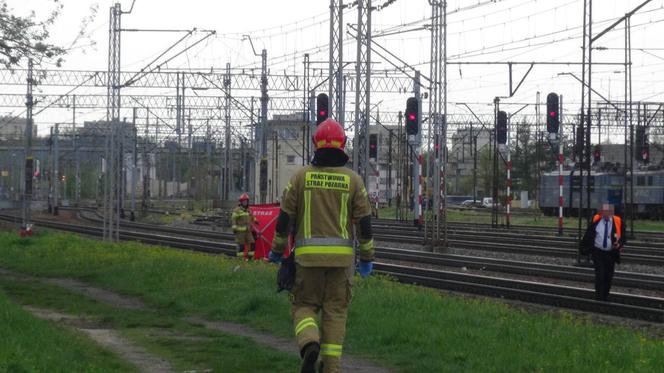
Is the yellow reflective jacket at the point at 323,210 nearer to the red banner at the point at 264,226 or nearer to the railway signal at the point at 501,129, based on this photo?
the red banner at the point at 264,226

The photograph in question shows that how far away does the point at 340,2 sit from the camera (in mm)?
22078

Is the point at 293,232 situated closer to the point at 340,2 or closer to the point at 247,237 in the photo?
the point at 340,2

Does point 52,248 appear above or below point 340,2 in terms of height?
below

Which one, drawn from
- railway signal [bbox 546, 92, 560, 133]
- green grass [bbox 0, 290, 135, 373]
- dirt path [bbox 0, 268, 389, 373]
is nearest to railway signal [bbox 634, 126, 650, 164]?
railway signal [bbox 546, 92, 560, 133]

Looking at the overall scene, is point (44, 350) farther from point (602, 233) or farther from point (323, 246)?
point (602, 233)

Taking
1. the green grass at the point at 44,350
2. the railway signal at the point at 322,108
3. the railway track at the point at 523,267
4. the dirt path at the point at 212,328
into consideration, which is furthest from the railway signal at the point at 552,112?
the green grass at the point at 44,350

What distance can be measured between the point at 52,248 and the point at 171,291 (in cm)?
1441

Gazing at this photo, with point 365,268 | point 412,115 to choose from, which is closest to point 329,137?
point 365,268

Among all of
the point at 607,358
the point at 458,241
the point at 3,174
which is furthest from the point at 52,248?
the point at 3,174

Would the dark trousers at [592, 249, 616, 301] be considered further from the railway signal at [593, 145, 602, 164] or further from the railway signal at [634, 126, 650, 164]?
the railway signal at [593, 145, 602, 164]

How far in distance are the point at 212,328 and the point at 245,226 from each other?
45.2 feet

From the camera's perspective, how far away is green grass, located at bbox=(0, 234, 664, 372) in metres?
11.2

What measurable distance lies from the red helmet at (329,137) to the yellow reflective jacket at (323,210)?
0.19 metres

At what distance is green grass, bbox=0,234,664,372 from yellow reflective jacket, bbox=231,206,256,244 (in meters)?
3.61
